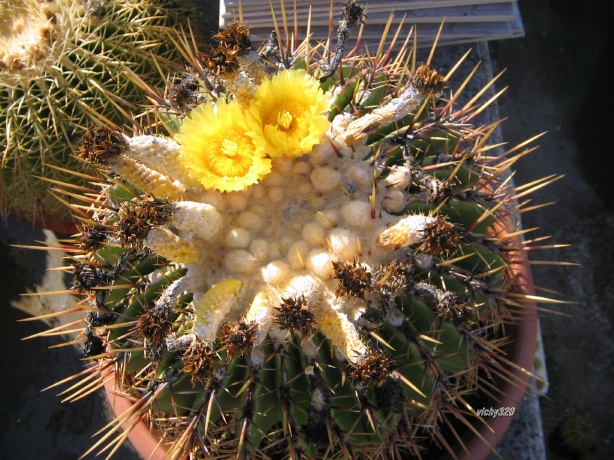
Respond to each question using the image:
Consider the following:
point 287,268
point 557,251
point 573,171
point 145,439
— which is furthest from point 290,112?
point 573,171

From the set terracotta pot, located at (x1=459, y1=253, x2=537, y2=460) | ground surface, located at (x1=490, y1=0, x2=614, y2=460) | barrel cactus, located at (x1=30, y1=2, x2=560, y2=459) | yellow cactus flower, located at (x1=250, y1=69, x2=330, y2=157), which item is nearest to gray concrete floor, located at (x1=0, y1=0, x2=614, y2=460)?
ground surface, located at (x1=490, y1=0, x2=614, y2=460)

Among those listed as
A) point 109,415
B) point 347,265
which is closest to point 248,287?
point 347,265

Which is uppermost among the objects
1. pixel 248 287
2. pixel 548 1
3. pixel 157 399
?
pixel 248 287

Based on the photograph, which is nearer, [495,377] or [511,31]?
[495,377]

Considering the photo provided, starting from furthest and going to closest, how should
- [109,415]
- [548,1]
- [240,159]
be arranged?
[548,1], [109,415], [240,159]

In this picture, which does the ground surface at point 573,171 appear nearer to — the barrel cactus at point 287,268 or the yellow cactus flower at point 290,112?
the barrel cactus at point 287,268

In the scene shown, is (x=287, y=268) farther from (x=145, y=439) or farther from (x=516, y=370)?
(x=516, y=370)

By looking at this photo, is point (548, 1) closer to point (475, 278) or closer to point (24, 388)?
point (475, 278)
